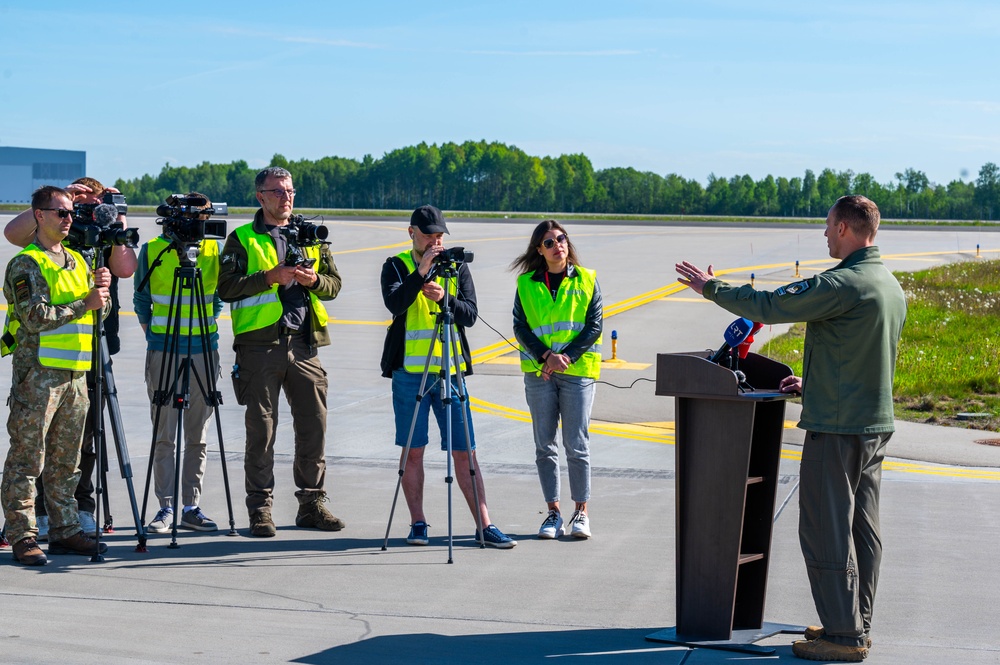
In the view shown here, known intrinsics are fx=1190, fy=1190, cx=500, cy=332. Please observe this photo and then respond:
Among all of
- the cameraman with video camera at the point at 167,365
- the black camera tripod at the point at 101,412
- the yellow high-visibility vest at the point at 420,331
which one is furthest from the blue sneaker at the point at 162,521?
the yellow high-visibility vest at the point at 420,331

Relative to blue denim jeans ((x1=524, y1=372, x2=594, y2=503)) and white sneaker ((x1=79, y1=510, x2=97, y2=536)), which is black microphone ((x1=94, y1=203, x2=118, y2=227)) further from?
blue denim jeans ((x1=524, y1=372, x2=594, y2=503))

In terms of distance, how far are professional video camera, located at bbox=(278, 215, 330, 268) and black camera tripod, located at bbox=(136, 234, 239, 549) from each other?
649mm

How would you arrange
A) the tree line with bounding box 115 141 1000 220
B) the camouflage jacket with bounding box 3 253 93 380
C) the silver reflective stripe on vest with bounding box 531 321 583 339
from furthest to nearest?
the tree line with bounding box 115 141 1000 220 → the silver reflective stripe on vest with bounding box 531 321 583 339 → the camouflage jacket with bounding box 3 253 93 380

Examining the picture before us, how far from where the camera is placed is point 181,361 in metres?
8.32

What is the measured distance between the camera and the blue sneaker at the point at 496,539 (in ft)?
25.6

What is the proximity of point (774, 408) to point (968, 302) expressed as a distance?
73.4 feet

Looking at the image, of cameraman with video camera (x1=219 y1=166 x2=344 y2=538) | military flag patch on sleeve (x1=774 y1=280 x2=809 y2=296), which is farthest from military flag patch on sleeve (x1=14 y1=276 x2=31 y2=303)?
military flag patch on sleeve (x1=774 y1=280 x2=809 y2=296)

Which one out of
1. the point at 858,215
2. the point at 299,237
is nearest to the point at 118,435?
the point at 299,237

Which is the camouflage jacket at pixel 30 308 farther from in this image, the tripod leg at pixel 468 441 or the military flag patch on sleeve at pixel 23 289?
the tripod leg at pixel 468 441

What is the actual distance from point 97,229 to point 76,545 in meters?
1.98

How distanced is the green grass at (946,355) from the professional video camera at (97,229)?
Result: 9198 millimetres

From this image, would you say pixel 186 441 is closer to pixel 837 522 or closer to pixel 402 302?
pixel 402 302

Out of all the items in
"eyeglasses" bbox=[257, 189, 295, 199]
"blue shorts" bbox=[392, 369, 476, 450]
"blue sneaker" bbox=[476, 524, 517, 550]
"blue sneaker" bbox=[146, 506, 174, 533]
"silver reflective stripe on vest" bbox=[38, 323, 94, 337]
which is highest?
"eyeglasses" bbox=[257, 189, 295, 199]

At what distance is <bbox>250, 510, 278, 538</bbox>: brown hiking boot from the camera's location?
26.5 feet
